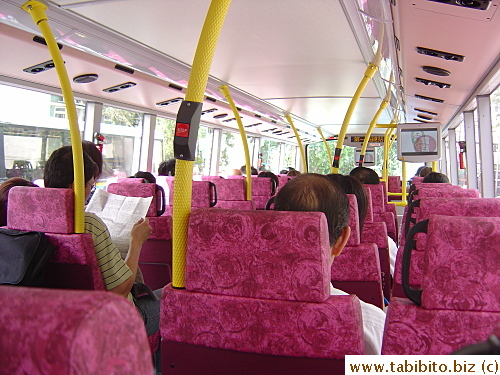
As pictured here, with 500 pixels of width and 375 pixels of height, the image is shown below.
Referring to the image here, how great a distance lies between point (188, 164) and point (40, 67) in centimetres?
460

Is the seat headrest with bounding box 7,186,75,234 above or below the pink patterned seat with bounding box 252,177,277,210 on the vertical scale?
below

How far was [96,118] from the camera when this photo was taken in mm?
7590

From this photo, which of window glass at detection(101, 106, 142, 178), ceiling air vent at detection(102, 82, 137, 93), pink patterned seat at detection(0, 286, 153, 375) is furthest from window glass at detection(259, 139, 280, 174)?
pink patterned seat at detection(0, 286, 153, 375)

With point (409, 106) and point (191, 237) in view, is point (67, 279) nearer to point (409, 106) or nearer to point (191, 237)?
point (191, 237)

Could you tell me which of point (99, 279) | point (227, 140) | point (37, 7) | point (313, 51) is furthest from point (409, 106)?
point (99, 279)

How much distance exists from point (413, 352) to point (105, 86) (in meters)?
6.36

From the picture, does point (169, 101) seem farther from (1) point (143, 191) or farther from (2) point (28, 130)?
(1) point (143, 191)

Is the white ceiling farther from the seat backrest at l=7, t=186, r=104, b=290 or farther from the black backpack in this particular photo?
the black backpack

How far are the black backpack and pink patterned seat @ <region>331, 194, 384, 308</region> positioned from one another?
71.4 inches

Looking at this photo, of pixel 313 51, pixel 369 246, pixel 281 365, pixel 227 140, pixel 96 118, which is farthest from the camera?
pixel 227 140

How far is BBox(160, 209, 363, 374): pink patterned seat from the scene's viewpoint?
4.72 ft

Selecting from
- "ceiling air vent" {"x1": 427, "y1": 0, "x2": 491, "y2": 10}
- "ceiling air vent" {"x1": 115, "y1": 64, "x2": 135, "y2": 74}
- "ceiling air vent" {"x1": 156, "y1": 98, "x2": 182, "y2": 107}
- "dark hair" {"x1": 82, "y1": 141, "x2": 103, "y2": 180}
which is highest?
"ceiling air vent" {"x1": 156, "y1": 98, "x2": 182, "y2": 107}

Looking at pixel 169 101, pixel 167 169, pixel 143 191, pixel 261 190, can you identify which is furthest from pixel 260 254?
pixel 169 101

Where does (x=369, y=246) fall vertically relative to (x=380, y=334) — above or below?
above
